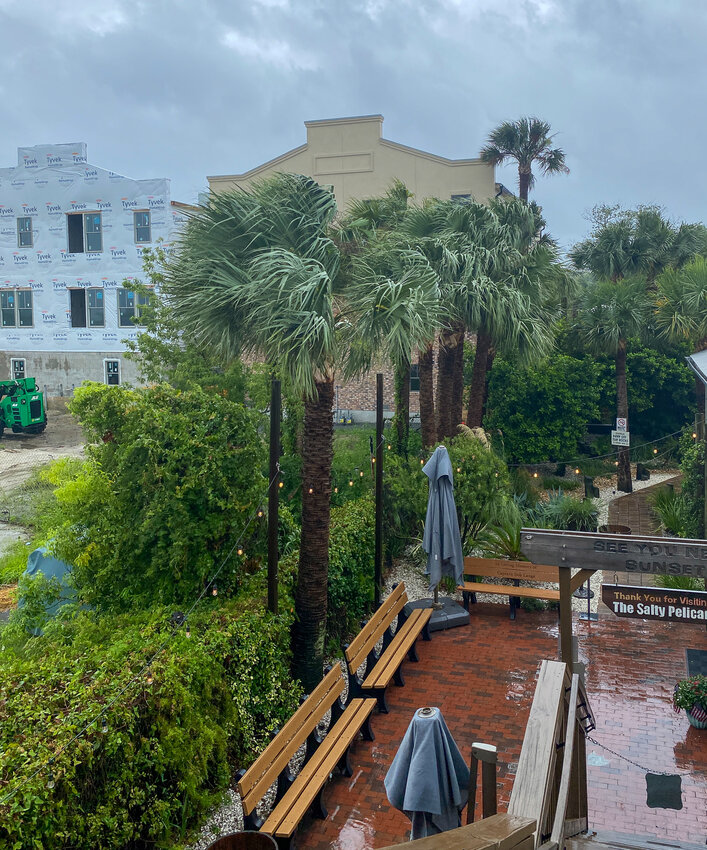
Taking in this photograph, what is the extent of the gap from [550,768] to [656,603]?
4.83 m

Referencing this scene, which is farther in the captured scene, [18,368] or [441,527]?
[18,368]

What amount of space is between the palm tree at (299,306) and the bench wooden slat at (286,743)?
1391 millimetres

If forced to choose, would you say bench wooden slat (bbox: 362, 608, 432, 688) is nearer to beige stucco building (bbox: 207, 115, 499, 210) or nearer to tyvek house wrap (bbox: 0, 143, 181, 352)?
beige stucco building (bbox: 207, 115, 499, 210)

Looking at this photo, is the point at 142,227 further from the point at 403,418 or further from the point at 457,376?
the point at 457,376

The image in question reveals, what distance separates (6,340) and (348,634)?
1348 inches

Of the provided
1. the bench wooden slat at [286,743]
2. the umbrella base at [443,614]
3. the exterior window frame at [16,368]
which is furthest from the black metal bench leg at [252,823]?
the exterior window frame at [16,368]

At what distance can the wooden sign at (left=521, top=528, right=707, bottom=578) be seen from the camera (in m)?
6.76

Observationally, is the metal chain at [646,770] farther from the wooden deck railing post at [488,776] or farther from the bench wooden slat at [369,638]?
the wooden deck railing post at [488,776]

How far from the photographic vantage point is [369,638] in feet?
29.6

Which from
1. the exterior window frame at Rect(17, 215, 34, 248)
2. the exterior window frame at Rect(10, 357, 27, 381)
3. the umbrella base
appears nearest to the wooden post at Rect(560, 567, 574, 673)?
the umbrella base

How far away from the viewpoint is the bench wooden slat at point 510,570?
38.9 feet

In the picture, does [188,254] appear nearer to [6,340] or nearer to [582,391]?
[582,391]

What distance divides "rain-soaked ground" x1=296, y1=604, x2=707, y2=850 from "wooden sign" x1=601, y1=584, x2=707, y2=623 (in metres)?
1.68

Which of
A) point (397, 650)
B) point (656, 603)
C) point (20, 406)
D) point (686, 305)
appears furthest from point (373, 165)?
point (656, 603)
